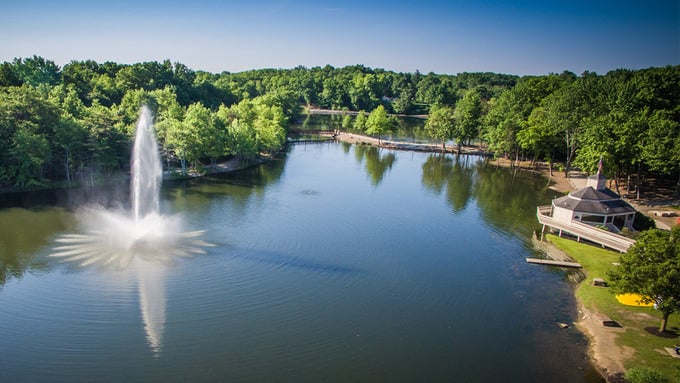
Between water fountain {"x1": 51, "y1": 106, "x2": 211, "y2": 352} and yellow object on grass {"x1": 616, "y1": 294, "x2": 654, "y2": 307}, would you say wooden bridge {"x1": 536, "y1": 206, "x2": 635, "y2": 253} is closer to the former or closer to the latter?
yellow object on grass {"x1": 616, "y1": 294, "x2": 654, "y2": 307}

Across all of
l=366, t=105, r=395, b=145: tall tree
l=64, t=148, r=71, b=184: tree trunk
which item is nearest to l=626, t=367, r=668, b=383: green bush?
l=64, t=148, r=71, b=184: tree trunk

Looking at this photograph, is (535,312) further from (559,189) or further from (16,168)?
(16,168)

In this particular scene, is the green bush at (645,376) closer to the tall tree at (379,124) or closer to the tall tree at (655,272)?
the tall tree at (655,272)

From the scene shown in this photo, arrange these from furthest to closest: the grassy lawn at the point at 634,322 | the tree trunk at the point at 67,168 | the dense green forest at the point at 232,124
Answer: the tree trunk at the point at 67,168 < the dense green forest at the point at 232,124 < the grassy lawn at the point at 634,322

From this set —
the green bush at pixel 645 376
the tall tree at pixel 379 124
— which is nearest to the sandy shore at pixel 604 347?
the green bush at pixel 645 376

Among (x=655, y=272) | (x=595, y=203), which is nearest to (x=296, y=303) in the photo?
(x=655, y=272)

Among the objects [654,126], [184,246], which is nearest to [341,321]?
[184,246]

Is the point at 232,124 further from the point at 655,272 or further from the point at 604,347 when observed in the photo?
the point at 655,272
